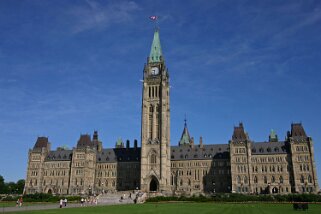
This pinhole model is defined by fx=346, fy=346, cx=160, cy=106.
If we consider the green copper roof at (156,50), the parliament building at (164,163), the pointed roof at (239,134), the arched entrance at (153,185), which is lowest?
the arched entrance at (153,185)

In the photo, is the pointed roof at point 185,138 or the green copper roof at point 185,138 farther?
the green copper roof at point 185,138

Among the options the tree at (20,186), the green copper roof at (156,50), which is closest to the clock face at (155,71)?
the green copper roof at (156,50)

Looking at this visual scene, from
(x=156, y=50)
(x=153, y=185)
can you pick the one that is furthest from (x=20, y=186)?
(x=156, y=50)

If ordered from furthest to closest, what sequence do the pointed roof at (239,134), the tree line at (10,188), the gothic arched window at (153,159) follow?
the tree line at (10,188) < the pointed roof at (239,134) < the gothic arched window at (153,159)

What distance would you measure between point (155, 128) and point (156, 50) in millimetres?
31172

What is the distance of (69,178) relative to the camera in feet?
433

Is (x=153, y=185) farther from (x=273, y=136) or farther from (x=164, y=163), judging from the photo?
(x=273, y=136)

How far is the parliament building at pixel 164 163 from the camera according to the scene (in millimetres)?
110812

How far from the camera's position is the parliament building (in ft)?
364

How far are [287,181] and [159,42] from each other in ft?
220

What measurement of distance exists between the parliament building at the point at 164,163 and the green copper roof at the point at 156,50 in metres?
0.37

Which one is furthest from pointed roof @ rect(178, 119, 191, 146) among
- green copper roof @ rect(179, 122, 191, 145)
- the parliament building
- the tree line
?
the tree line

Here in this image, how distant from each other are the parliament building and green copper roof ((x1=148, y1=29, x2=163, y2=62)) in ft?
1.22

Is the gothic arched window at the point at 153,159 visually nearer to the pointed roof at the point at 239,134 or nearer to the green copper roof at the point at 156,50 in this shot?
the pointed roof at the point at 239,134
